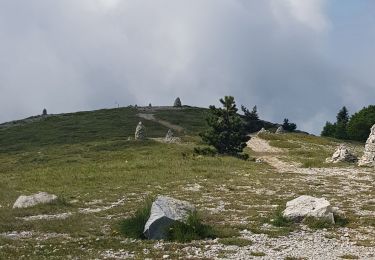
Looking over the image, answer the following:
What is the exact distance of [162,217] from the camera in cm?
2145

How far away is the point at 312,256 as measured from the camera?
61.3 feet

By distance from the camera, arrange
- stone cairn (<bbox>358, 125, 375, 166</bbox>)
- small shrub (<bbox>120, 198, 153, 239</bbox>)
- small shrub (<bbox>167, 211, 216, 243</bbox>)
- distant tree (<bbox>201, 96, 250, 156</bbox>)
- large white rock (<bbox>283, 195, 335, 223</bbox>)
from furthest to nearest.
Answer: distant tree (<bbox>201, 96, 250, 156</bbox>), stone cairn (<bbox>358, 125, 375, 166</bbox>), large white rock (<bbox>283, 195, 335, 223</bbox>), small shrub (<bbox>120, 198, 153, 239</bbox>), small shrub (<bbox>167, 211, 216, 243</bbox>)

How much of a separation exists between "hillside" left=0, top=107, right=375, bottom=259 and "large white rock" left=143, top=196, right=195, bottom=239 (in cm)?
74

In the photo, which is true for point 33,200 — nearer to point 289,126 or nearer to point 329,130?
point 289,126

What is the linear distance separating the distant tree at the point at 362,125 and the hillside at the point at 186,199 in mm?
69887

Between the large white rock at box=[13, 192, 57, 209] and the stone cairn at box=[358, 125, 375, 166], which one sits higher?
the stone cairn at box=[358, 125, 375, 166]

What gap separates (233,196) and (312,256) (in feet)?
49.4

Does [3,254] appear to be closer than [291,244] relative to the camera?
Yes

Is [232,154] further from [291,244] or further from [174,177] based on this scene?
[291,244]

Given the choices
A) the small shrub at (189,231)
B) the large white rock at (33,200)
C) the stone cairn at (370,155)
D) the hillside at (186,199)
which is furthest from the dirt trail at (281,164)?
the small shrub at (189,231)

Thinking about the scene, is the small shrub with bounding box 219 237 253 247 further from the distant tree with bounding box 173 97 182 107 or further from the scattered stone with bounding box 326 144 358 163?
the distant tree with bounding box 173 97 182 107

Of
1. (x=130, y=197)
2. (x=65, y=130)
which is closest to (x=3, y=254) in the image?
(x=130, y=197)

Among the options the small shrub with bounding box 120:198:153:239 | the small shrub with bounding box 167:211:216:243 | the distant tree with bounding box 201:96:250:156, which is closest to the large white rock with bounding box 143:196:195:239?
the small shrub with bounding box 167:211:216:243

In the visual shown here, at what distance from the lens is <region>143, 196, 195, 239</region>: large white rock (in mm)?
21375
